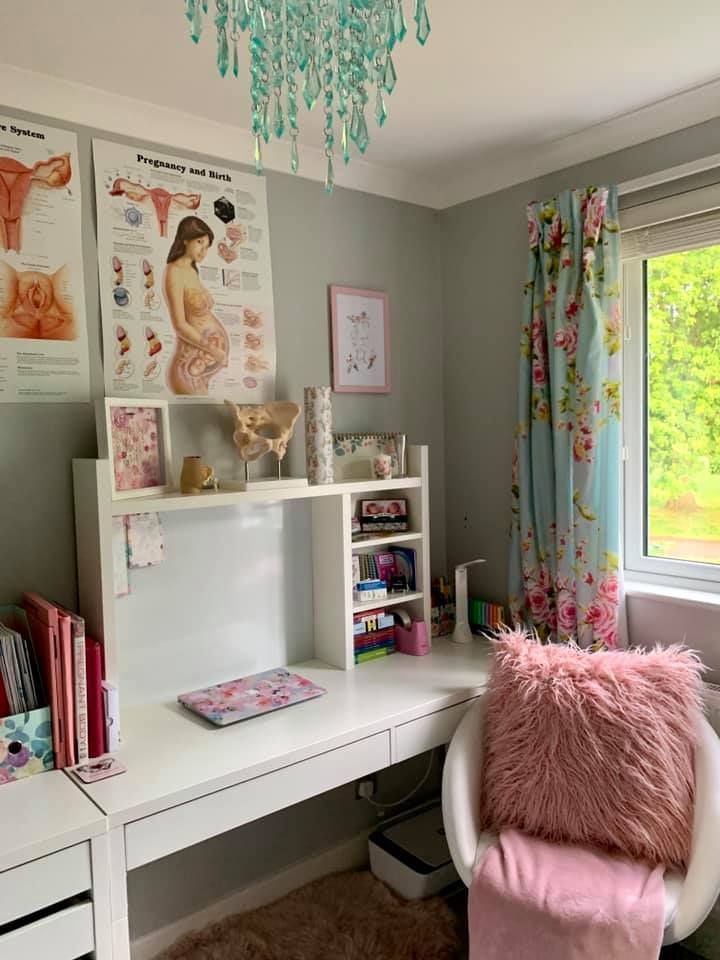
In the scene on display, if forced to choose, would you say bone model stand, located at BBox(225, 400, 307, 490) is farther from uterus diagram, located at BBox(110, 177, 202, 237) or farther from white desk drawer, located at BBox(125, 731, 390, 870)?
white desk drawer, located at BBox(125, 731, 390, 870)

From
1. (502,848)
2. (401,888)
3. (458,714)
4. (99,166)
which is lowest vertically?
(401,888)

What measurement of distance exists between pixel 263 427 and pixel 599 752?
130cm

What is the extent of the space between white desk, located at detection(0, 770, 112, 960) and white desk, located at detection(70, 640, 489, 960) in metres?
0.03

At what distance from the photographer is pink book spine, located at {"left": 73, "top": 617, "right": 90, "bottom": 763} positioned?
176cm

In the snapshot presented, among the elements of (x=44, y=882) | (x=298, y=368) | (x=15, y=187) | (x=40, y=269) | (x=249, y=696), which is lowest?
(x=44, y=882)

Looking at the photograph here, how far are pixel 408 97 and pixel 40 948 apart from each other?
2178 millimetres

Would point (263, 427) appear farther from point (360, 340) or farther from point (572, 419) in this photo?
point (572, 419)

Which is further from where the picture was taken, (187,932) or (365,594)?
(365,594)

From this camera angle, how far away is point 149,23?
5.41ft

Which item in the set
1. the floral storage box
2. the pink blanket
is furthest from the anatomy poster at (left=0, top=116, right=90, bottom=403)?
the pink blanket

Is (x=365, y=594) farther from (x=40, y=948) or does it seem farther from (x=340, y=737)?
(x=40, y=948)

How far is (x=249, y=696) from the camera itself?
215 centimetres

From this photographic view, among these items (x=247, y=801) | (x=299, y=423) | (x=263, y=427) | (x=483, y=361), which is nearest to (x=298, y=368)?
(x=299, y=423)

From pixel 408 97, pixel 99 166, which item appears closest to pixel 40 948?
pixel 99 166
